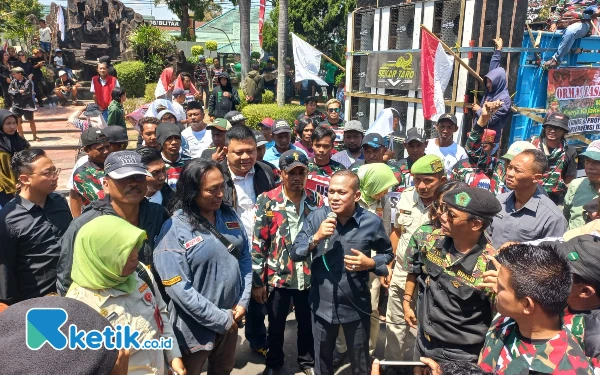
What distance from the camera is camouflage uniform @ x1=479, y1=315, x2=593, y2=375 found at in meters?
1.66

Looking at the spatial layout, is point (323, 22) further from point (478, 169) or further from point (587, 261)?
point (587, 261)

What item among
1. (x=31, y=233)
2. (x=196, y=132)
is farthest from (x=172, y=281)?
(x=196, y=132)

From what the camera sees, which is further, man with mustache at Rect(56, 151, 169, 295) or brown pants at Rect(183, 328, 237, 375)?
brown pants at Rect(183, 328, 237, 375)

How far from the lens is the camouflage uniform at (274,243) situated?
3377mm

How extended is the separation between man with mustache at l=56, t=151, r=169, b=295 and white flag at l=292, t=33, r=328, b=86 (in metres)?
6.42

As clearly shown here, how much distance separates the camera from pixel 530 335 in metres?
1.77

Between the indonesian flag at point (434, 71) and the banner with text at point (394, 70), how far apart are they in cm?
158

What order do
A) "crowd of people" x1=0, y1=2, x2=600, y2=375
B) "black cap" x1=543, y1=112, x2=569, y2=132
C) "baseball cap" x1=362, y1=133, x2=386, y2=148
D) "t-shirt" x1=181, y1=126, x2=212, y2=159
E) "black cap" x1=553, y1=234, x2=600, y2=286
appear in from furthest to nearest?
"t-shirt" x1=181, y1=126, x2=212, y2=159 < "baseball cap" x1=362, y1=133, x2=386, y2=148 < "black cap" x1=543, y1=112, x2=569, y2=132 < "black cap" x1=553, y1=234, x2=600, y2=286 < "crowd of people" x1=0, y1=2, x2=600, y2=375

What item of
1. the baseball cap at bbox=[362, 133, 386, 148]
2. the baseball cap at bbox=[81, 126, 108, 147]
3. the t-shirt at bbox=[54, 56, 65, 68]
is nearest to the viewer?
the baseball cap at bbox=[81, 126, 108, 147]

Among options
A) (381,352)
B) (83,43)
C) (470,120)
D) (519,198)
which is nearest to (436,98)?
(470,120)

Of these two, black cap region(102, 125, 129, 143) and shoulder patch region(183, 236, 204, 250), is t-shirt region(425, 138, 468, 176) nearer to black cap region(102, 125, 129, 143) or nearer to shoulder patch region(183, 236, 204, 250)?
shoulder patch region(183, 236, 204, 250)

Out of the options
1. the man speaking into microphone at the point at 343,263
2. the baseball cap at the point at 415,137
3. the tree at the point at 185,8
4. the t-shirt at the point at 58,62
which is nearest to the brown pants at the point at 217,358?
the man speaking into microphone at the point at 343,263

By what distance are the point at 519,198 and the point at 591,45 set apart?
510cm

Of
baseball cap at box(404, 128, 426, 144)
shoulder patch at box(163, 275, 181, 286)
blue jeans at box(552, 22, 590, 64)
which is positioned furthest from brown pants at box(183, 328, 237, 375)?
blue jeans at box(552, 22, 590, 64)
